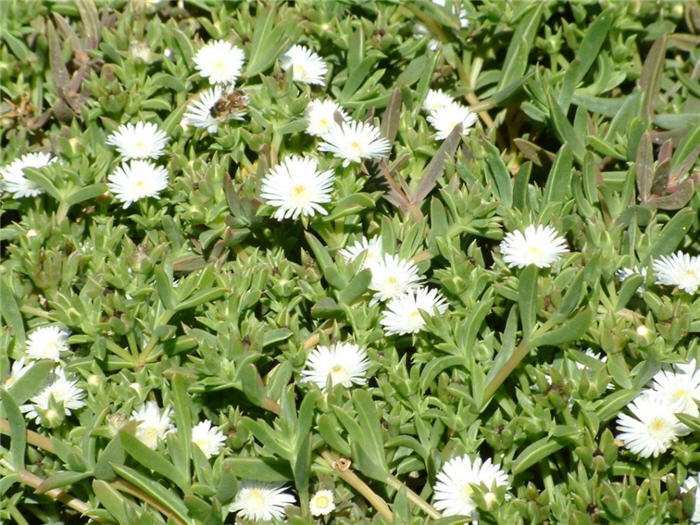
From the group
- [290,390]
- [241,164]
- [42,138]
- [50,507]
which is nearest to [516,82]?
[241,164]

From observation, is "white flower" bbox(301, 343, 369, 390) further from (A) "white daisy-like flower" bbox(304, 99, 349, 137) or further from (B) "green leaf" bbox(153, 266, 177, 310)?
(A) "white daisy-like flower" bbox(304, 99, 349, 137)

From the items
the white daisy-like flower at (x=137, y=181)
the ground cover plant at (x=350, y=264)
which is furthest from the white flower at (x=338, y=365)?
the white daisy-like flower at (x=137, y=181)

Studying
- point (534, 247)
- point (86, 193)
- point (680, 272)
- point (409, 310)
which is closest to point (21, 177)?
point (86, 193)

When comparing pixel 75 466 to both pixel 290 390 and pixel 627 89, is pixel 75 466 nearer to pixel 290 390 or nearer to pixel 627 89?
pixel 290 390

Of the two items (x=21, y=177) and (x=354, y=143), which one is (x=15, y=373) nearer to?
(x=21, y=177)

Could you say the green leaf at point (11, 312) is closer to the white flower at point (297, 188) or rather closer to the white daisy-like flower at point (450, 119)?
the white flower at point (297, 188)

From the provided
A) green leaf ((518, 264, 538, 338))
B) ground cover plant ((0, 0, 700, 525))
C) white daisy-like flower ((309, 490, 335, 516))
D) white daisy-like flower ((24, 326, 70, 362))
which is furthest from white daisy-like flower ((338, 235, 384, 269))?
white daisy-like flower ((24, 326, 70, 362))
